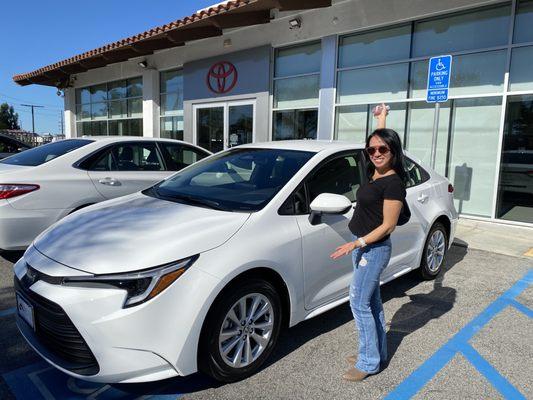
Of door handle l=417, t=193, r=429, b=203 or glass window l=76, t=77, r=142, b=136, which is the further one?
glass window l=76, t=77, r=142, b=136

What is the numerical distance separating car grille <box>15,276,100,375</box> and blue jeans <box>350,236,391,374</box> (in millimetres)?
1557

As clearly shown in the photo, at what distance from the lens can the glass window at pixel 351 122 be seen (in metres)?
9.36

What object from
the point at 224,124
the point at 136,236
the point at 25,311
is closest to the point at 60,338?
the point at 25,311

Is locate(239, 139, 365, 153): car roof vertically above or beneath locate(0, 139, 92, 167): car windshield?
above

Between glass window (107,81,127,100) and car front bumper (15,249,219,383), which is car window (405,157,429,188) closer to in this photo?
car front bumper (15,249,219,383)

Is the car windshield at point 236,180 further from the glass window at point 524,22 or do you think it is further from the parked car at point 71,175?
the glass window at point 524,22

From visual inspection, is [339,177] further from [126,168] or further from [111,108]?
[111,108]

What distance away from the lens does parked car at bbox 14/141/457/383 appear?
2.30 m

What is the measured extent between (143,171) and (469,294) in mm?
4112

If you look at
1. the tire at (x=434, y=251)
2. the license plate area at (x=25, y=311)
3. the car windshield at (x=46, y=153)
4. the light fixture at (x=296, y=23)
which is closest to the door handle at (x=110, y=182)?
the car windshield at (x=46, y=153)

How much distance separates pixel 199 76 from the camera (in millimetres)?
12523

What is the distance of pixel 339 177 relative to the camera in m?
3.56

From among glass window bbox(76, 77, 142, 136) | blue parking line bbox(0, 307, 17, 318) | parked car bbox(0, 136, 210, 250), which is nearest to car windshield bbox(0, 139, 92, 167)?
parked car bbox(0, 136, 210, 250)

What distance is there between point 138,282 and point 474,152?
736 centimetres
